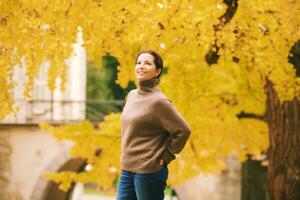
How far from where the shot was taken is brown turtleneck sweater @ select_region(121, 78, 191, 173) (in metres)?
4.05

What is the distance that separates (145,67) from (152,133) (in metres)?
0.42

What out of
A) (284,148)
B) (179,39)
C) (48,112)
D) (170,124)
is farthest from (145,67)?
(48,112)

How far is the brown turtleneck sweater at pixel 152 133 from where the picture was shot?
405 centimetres

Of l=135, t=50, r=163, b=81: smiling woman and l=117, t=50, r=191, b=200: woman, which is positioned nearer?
l=117, t=50, r=191, b=200: woman

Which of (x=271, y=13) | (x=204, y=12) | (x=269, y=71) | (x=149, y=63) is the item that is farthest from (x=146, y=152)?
(x=269, y=71)

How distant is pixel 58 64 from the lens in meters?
7.21

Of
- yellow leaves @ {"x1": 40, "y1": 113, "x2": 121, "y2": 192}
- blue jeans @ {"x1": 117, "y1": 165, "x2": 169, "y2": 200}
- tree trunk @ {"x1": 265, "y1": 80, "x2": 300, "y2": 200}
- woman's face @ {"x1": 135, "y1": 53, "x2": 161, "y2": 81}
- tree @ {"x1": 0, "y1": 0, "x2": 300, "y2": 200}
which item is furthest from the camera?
yellow leaves @ {"x1": 40, "y1": 113, "x2": 121, "y2": 192}

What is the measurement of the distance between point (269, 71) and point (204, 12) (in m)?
1.42

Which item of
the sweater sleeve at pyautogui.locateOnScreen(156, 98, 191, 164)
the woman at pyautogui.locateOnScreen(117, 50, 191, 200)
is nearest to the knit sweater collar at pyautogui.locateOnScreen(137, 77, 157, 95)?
the woman at pyautogui.locateOnScreen(117, 50, 191, 200)

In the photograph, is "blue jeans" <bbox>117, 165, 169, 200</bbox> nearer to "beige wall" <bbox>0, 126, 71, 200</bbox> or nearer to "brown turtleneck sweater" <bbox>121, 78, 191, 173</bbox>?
"brown turtleneck sweater" <bbox>121, 78, 191, 173</bbox>

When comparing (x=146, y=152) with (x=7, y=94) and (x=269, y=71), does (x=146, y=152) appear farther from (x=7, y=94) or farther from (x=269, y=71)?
(x=269, y=71)

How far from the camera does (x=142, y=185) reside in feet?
13.3

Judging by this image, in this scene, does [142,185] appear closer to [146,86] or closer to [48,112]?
[146,86]

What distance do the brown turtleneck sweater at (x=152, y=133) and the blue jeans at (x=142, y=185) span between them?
0.13 feet
